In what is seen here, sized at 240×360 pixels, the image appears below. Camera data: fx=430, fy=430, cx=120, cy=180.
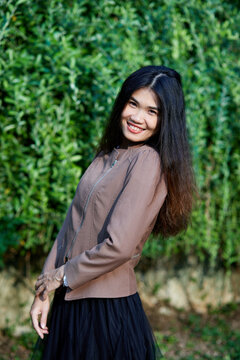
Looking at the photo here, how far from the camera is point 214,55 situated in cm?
307

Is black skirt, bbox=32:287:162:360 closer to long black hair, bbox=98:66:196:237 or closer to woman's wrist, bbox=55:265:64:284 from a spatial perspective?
woman's wrist, bbox=55:265:64:284

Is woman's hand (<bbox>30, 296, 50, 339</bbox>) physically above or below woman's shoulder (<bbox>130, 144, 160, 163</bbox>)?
below

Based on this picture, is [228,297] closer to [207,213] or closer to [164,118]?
[207,213]

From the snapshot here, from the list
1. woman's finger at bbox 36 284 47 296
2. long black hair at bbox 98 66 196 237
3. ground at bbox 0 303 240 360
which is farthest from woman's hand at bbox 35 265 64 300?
ground at bbox 0 303 240 360

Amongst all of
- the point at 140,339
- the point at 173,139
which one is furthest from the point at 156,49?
the point at 140,339

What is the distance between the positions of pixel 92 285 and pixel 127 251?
24cm

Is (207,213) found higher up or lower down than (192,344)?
higher up

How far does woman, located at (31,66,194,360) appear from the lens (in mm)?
1595

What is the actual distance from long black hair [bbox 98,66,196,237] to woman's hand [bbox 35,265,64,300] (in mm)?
502

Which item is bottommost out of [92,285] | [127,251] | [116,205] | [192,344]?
[192,344]

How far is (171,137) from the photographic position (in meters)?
1.70

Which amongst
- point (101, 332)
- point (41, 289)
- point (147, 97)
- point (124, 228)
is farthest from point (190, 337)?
point (147, 97)

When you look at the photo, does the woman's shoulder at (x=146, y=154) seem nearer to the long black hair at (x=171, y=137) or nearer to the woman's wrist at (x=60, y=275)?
the long black hair at (x=171, y=137)

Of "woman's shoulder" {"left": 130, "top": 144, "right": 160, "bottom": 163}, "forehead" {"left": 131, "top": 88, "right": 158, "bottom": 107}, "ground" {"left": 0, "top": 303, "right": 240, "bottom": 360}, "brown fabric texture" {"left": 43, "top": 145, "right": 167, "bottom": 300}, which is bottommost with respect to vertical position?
"ground" {"left": 0, "top": 303, "right": 240, "bottom": 360}
